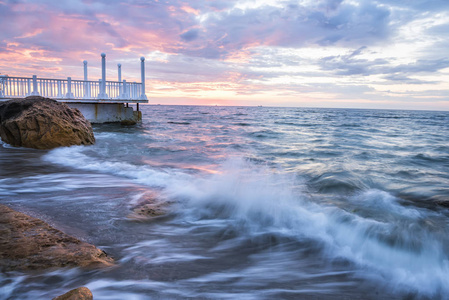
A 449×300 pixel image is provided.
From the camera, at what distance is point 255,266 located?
2924mm

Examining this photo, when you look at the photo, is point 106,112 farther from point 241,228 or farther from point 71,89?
point 241,228

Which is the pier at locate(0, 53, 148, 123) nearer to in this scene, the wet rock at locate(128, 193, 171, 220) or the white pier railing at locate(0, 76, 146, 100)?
the white pier railing at locate(0, 76, 146, 100)

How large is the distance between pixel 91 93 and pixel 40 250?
17.4 metres

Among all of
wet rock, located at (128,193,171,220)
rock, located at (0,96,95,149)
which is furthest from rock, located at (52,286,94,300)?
rock, located at (0,96,95,149)

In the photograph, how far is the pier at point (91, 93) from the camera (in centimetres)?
1588

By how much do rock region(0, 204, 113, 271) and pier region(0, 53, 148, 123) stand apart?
53.1ft

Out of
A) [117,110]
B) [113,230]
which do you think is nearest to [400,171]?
[113,230]

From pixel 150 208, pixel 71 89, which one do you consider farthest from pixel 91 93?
pixel 150 208

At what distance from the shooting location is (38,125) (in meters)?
9.38

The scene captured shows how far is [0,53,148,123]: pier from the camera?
1588 centimetres

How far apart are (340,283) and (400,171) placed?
21.6ft

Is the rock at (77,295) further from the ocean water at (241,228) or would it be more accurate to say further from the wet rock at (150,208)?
the wet rock at (150,208)

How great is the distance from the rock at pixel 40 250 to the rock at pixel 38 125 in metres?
7.57

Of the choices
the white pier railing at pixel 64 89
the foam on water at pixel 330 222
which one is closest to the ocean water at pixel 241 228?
the foam on water at pixel 330 222
